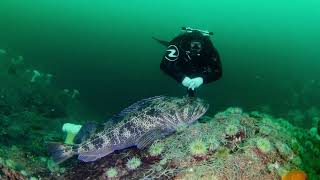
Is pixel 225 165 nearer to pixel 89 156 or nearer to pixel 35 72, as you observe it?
pixel 89 156

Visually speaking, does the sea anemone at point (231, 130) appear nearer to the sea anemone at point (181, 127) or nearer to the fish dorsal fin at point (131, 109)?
the sea anemone at point (181, 127)

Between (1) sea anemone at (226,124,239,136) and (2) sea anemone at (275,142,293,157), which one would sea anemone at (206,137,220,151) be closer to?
(1) sea anemone at (226,124,239,136)

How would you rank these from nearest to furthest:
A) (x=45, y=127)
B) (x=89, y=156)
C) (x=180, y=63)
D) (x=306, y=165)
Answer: (x=306, y=165) → (x=89, y=156) → (x=180, y=63) → (x=45, y=127)

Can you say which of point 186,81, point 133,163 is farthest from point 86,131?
point 186,81

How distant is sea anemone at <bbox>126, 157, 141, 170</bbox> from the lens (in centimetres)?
470

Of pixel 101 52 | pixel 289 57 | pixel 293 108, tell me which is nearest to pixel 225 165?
pixel 293 108

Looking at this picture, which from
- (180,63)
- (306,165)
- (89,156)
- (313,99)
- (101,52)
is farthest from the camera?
(101,52)

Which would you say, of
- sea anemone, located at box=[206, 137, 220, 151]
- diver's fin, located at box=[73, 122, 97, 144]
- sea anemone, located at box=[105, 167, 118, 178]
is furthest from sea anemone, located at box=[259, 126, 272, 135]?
diver's fin, located at box=[73, 122, 97, 144]

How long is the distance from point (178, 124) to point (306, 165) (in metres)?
1.82

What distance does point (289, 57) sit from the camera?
126ft

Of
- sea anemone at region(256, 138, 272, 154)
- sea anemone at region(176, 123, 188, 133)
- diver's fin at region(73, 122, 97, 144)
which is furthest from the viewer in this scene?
diver's fin at region(73, 122, 97, 144)

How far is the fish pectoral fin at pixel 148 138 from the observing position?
500cm

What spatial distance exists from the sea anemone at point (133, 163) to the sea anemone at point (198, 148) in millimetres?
797

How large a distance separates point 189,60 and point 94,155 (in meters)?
2.76
